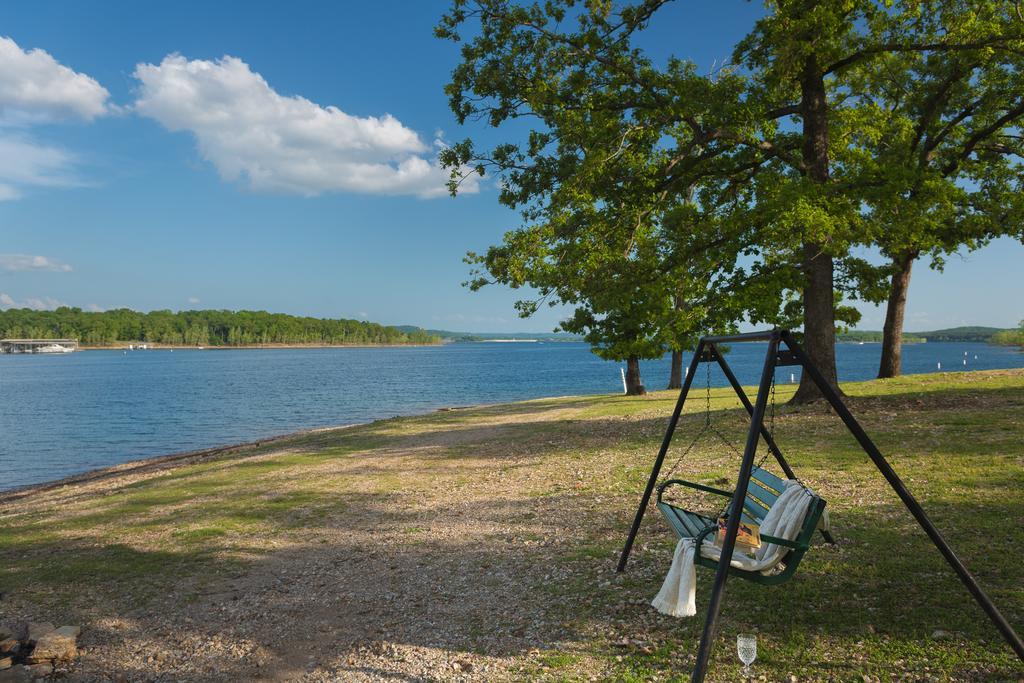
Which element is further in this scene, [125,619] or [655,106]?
[655,106]

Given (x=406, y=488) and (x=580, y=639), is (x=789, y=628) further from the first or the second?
(x=406, y=488)

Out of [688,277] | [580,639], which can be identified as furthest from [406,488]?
[688,277]

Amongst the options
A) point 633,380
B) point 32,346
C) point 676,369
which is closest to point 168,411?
point 633,380

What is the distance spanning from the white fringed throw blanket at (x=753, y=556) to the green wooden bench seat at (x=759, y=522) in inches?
2.0

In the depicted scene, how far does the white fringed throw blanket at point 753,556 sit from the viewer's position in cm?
445

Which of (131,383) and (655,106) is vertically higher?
(655,106)

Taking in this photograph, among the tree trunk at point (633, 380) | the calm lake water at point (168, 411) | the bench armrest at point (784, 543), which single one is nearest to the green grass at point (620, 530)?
the bench armrest at point (784, 543)

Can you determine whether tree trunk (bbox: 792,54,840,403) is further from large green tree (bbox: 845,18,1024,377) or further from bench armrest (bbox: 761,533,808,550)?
bench armrest (bbox: 761,533,808,550)

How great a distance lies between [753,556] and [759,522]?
1.74 feet

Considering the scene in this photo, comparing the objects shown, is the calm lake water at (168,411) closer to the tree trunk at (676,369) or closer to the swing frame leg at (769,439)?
the tree trunk at (676,369)

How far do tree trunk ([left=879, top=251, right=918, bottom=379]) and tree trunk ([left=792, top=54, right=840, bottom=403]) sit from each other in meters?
7.45

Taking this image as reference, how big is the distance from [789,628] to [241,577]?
20.1 feet

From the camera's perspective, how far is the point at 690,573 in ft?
15.6

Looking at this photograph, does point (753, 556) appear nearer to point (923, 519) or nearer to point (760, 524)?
point (760, 524)
